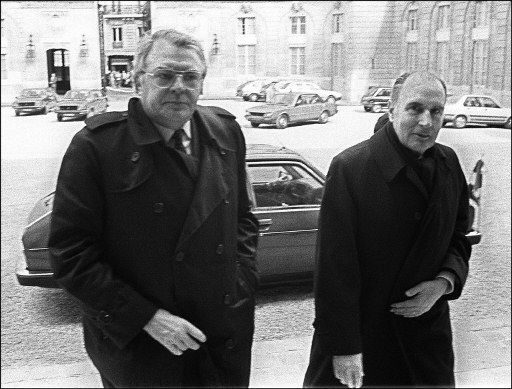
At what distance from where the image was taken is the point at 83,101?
A: 2775 mm

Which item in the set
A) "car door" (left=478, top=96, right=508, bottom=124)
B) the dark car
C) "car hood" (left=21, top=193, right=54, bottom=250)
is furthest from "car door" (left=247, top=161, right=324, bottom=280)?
"car door" (left=478, top=96, right=508, bottom=124)

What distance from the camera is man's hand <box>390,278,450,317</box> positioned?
1.40m

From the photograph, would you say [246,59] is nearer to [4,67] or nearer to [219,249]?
[4,67]

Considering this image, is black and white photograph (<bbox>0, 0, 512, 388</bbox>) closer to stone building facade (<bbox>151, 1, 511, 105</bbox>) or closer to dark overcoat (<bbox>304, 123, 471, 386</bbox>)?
dark overcoat (<bbox>304, 123, 471, 386</bbox>)

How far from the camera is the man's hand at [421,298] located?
55.1 inches

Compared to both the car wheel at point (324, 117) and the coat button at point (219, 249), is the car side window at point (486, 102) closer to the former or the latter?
the car wheel at point (324, 117)

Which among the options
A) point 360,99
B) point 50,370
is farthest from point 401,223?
point 360,99

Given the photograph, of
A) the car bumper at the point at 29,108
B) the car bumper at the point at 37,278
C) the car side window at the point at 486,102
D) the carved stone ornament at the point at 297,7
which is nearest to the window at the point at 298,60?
the carved stone ornament at the point at 297,7

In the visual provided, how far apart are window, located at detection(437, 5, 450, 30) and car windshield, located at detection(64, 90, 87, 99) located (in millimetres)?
3121

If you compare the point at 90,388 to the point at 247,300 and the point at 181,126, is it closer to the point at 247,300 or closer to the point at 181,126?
the point at 247,300

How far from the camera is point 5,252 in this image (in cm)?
467

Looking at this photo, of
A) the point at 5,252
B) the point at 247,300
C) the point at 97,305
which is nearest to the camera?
the point at 97,305

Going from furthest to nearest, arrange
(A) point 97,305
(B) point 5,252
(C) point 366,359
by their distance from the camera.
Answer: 1. (B) point 5,252
2. (C) point 366,359
3. (A) point 97,305

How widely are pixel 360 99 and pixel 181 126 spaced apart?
8.77ft
